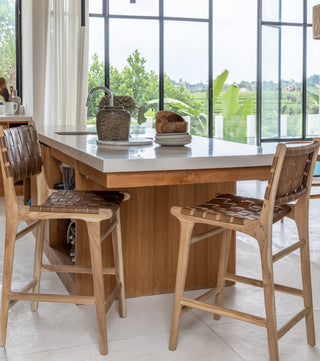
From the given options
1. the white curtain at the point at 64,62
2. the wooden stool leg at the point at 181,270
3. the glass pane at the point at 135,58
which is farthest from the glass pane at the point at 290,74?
the wooden stool leg at the point at 181,270

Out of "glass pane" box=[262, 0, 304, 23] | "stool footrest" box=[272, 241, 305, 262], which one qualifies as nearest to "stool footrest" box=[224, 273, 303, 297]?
"stool footrest" box=[272, 241, 305, 262]

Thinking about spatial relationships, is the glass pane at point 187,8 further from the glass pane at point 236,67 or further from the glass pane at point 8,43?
the glass pane at point 8,43

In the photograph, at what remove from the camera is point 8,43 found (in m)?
7.25

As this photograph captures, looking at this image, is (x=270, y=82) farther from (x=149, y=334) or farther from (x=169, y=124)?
(x=149, y=334)

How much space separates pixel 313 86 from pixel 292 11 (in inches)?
45.9

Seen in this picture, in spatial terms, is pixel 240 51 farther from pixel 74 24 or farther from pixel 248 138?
pixel 74 24

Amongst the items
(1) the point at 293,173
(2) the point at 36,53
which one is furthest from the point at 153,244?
(2) the point at 36,53

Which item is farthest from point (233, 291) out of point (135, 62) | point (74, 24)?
point (135, 62)

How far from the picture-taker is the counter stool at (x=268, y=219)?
2.10 metres

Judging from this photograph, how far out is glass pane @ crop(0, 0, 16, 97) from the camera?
722 centimetres

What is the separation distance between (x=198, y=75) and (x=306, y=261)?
624 centimetres

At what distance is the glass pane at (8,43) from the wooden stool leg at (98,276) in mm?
5323

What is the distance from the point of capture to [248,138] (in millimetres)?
8656

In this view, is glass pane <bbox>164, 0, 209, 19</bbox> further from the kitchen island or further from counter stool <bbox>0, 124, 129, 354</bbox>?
counter stool <bbox>0, 124, 129, 354</bbox>
